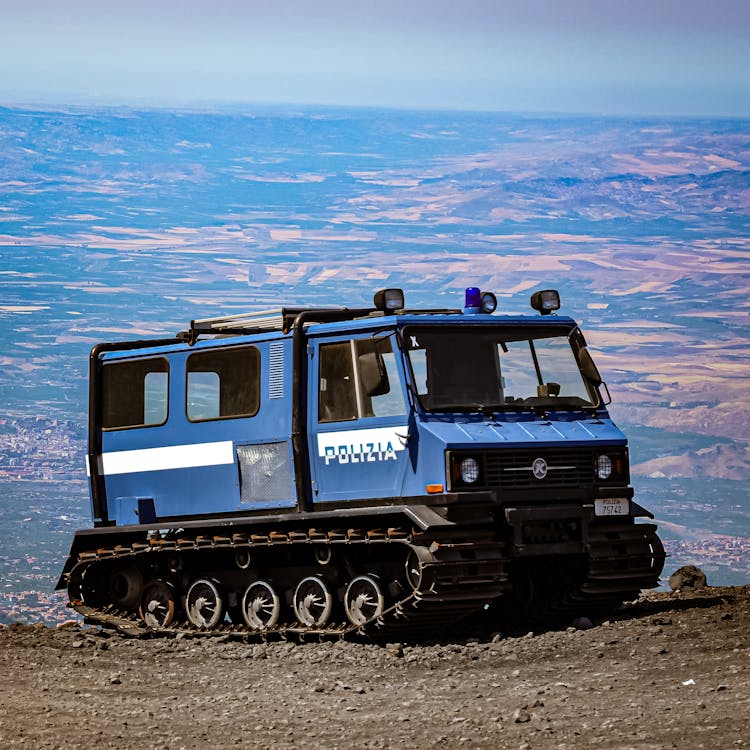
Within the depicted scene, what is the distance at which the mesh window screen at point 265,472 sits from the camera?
18.2 m

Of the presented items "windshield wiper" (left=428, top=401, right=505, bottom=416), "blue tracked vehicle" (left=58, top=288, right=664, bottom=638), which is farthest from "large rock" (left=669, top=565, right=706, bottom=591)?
"windshield wiper" (left=428, top=401, right=505, bottom=416)

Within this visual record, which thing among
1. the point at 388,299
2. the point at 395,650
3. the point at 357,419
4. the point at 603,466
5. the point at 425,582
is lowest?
the point at 395,650

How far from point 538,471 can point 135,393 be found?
5.83m

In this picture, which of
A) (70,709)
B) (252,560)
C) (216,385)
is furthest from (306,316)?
(70,709)

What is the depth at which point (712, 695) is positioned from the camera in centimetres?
1305

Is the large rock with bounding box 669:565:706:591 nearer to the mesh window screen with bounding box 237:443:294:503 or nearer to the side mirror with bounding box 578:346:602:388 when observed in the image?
the side mirror with bounding box 578:346:602:388

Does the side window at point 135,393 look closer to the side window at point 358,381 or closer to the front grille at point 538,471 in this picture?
the side window at point 358,381

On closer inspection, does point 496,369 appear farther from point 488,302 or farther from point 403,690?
point 403,690

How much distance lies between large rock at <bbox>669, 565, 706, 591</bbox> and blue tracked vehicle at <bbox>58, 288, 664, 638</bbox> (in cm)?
389

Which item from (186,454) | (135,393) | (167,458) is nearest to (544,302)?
(186,454)

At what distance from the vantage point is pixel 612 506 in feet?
58.2

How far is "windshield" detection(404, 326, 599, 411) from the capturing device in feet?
57.0

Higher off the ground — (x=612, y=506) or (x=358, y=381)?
(x=358, y=381)

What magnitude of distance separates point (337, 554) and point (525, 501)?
2223 mm
